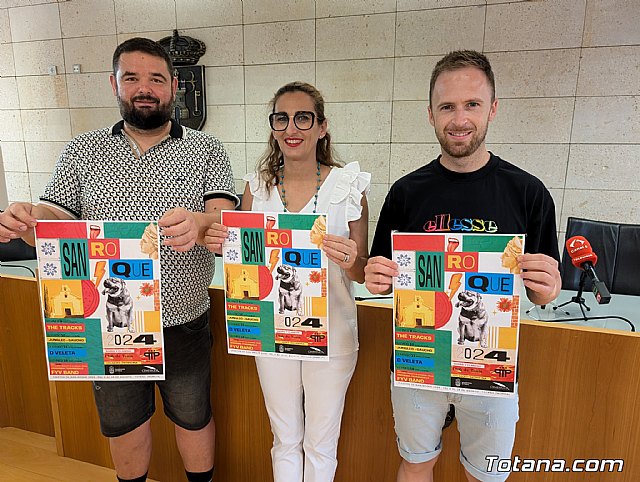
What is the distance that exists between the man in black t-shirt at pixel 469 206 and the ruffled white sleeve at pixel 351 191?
149 millimetres

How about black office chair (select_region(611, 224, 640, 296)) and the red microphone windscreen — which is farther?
black office chair (select_region(611, 224, 640, 296))

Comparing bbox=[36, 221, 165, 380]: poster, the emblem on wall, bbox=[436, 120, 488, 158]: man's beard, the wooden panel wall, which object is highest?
the emblem on wall

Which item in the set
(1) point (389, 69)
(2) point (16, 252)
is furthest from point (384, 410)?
(1) point (389, 69)

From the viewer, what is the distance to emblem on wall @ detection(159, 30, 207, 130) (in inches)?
163

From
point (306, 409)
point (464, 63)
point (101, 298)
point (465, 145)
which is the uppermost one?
point (464, 63)

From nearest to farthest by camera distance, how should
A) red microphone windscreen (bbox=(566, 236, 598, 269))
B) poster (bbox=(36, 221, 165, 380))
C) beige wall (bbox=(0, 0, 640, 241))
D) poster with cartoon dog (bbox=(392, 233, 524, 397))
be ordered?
1. poster with cartoon dog (bbox=(392, 233, 524, 397))
2. poster (bbox=(36, 221, 165, 380))
3. red microphone windscreen (bbox=(566, 236, 598, 269))
4. beige wall (bbox=(0, 0, 640, 241))

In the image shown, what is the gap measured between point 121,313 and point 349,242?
2.30ft

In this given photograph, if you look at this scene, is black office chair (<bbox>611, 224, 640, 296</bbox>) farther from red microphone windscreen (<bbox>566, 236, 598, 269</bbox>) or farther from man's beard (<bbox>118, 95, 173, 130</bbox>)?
man's beard (<bbox>118, 95, 173, 130</bbox>)

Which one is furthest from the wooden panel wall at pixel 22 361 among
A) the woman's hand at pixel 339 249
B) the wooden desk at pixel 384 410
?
the woman's hand at pixel 339 249

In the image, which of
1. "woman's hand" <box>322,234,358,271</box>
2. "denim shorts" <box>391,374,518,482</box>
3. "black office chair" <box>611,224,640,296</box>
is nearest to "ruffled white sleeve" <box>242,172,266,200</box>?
"woman's hand" <box>322,234,358,271</box>

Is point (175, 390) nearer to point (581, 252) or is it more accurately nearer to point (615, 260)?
point (581, 252)

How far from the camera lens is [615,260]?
8.70ft

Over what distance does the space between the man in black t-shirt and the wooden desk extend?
265 millimetres

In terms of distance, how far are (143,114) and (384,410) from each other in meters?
1.26
